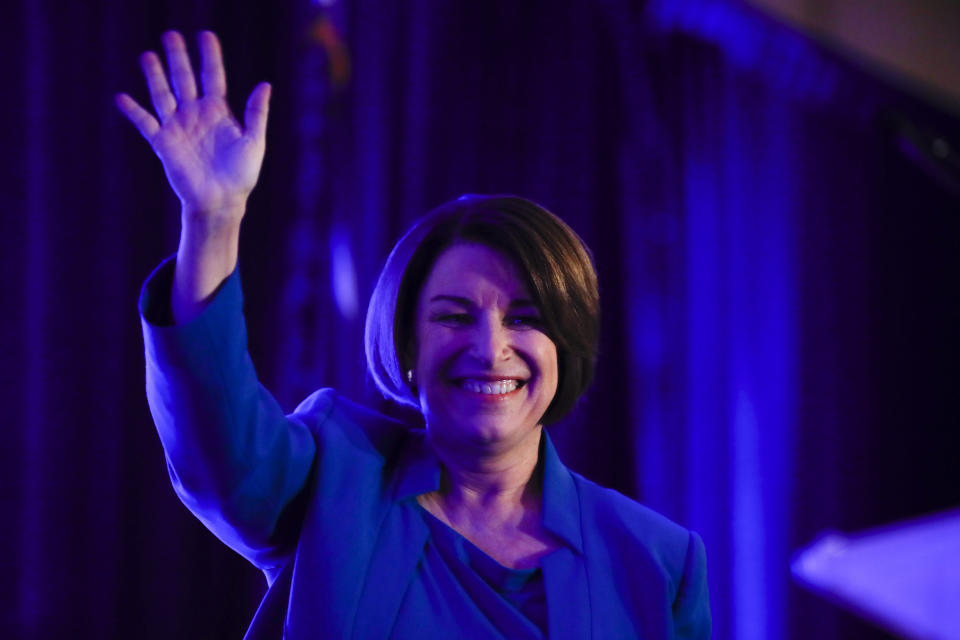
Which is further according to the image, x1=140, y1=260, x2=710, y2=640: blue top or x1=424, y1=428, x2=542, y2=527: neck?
x1=424, y1=428, x2=542, y2=527: neck

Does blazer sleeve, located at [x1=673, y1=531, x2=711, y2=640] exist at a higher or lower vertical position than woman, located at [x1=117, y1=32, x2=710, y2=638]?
lower

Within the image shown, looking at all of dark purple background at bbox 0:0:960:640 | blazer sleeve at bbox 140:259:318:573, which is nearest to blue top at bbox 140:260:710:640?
blazer sleeve at bbox 140:259:318:573

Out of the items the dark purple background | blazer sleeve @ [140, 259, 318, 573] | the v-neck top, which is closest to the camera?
blazer sleeve @ [140, 259, 318, 573]

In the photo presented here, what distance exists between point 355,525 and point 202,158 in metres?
0.40

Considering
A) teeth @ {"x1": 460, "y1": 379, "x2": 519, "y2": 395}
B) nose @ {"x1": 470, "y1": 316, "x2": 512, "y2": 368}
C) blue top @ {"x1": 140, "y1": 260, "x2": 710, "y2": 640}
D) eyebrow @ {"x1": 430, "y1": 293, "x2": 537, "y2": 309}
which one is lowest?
blue top @ {"x1": 140, "y1": 260, "x2": 710, "y2": 640}

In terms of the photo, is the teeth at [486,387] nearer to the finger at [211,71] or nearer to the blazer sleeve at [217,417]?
the blazer sleeve at [217,417]

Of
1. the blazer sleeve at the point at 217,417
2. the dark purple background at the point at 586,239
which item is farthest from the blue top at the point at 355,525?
the dark purple background at the point at 586,239

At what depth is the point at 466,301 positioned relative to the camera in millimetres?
908

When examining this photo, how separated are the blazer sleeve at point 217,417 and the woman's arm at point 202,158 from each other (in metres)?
0.02

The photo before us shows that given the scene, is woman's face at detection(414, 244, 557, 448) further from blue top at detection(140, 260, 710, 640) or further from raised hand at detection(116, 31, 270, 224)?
raised hand at detection(116, 31, 270, 224)

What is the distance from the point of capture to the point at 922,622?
8.68ft

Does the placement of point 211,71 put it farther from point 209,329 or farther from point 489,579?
point 489,579

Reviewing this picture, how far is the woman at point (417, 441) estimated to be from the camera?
29.5 inches

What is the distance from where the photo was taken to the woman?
0.75 m
